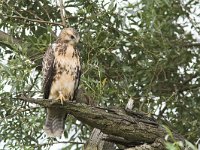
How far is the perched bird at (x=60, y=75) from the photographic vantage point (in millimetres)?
3920

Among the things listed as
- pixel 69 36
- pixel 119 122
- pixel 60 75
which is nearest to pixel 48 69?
pixel 60 75

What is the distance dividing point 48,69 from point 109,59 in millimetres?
539

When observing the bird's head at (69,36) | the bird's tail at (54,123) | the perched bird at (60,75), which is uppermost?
the bird's head at (69,36)

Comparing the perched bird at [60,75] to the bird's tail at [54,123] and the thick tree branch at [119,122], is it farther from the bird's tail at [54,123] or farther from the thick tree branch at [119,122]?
the thick tree branch at [119,122]

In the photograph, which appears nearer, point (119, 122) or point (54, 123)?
point (119, 122)

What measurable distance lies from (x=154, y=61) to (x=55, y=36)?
67 centimetres

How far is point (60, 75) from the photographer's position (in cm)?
396

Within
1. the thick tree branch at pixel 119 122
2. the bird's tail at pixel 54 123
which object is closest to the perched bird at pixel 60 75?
the bird's tail at pixel 54 123

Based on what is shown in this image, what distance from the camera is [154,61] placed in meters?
4.32

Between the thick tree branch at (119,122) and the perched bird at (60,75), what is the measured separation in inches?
20.4

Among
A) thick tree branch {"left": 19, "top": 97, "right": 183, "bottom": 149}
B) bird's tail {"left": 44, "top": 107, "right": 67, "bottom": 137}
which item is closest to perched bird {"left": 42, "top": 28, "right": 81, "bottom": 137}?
bird's tail {"left": 44, "top": 107, "right": 67, "bottom": 137}

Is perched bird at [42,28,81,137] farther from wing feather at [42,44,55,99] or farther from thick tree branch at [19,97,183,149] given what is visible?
thick tree branch at [19,97,183,149]

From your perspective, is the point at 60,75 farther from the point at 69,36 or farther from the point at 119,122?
the point at 119,122

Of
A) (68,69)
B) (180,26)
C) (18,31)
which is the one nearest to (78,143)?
(68,69)
